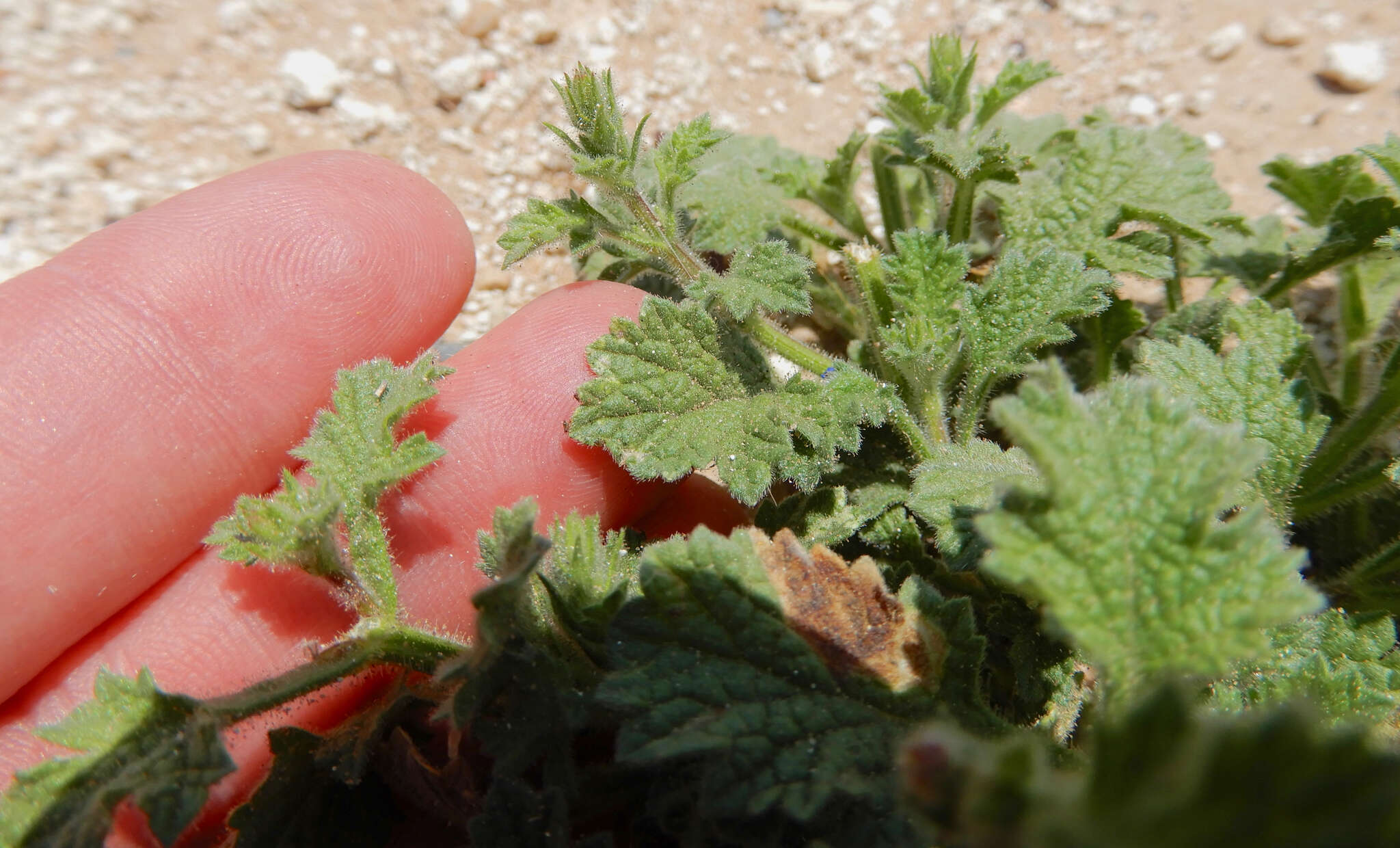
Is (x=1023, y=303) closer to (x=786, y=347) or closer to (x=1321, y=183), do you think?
(x=786, y=347)

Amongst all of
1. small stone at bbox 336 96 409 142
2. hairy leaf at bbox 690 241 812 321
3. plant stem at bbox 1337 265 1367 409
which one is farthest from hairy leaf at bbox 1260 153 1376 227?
small stone at bbox 336 96 409 142

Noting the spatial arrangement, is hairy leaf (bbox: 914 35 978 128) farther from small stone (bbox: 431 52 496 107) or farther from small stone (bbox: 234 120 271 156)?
small stone (bbox: 234 120 271 156)

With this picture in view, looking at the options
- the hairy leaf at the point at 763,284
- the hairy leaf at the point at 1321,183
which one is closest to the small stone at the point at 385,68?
the hairy leaf at the point at 763,284

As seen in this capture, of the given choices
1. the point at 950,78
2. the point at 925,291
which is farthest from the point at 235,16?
the point at 925,291

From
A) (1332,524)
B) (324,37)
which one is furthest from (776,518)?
(324,37)

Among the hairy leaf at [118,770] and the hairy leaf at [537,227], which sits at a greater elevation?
the hairy leaf at [537,227]

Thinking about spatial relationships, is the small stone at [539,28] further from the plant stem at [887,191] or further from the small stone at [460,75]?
the plant stem at [887,191]
